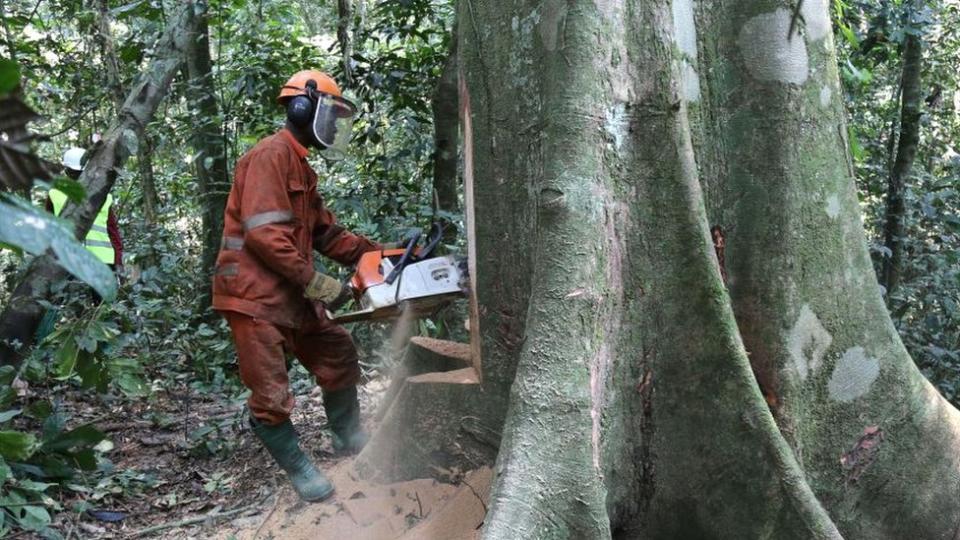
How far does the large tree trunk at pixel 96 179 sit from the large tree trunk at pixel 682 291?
8.40ft

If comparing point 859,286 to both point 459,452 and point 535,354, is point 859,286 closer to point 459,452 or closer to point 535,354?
point 535,354

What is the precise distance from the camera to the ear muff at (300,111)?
407 centimetres

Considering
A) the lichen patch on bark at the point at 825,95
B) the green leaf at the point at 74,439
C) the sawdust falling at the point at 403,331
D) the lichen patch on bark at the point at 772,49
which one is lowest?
the green leaf at the point at 74,439

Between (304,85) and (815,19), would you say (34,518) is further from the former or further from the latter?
(815,19)

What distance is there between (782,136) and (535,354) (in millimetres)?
1174

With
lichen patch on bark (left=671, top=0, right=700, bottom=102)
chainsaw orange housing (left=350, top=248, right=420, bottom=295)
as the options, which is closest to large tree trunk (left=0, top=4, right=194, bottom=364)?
chainsaw orange housing (left=350, top=248, right=420, bottom=295)

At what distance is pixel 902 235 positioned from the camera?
630cm

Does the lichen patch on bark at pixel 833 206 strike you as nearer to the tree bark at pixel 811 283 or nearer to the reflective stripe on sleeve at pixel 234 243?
the tree bark at pixel 811 283

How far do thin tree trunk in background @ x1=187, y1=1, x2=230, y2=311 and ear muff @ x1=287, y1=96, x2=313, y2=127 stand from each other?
3.45 m

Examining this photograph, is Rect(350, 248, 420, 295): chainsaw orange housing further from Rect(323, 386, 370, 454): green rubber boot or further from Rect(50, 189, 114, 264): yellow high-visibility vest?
Rect(50, 189, 114, 264): yellow high-visibility vest

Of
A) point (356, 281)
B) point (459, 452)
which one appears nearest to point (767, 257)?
point (459, 452)

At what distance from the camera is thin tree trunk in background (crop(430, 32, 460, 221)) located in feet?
20.2

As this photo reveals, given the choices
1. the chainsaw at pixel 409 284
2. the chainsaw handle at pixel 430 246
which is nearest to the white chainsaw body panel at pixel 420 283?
the chainsaw at pixel 409 284

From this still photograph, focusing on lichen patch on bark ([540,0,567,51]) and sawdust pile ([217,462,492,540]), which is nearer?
lichen patch on bark ([540,0,567,51])
